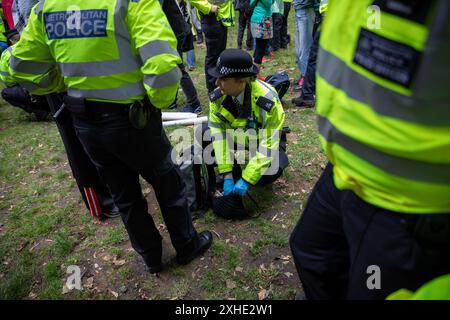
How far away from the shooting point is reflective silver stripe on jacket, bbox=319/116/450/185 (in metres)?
0.99

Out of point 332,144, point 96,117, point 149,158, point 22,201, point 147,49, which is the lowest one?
point 22,201

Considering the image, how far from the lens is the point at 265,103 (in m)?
3.07

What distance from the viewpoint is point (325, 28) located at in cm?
125

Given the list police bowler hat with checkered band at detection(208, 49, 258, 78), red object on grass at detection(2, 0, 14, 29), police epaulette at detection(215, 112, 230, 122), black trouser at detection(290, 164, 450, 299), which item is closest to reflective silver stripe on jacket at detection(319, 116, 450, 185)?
black trouser at detection(290, 164, 450, 299)

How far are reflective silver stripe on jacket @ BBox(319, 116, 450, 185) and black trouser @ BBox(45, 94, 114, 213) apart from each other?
2.41 metres

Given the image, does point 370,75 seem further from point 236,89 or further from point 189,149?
point 189,149

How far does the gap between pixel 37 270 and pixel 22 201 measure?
130cm

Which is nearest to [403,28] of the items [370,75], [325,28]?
[370,75]

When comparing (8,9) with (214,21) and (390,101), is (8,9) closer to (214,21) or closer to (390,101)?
(214,21)

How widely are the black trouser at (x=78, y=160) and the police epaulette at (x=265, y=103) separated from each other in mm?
1581

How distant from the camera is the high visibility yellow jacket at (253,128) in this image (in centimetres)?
307

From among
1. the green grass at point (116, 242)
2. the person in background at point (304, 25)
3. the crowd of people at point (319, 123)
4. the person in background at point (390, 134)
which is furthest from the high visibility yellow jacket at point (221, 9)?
the person in background at point (390, 134)

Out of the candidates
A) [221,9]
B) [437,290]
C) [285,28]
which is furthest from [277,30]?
[437,290]

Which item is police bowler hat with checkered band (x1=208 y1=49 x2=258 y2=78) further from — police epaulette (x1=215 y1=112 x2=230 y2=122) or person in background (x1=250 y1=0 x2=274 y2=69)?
person in background (x1=250 y1=0 x2=274 y2=69)
